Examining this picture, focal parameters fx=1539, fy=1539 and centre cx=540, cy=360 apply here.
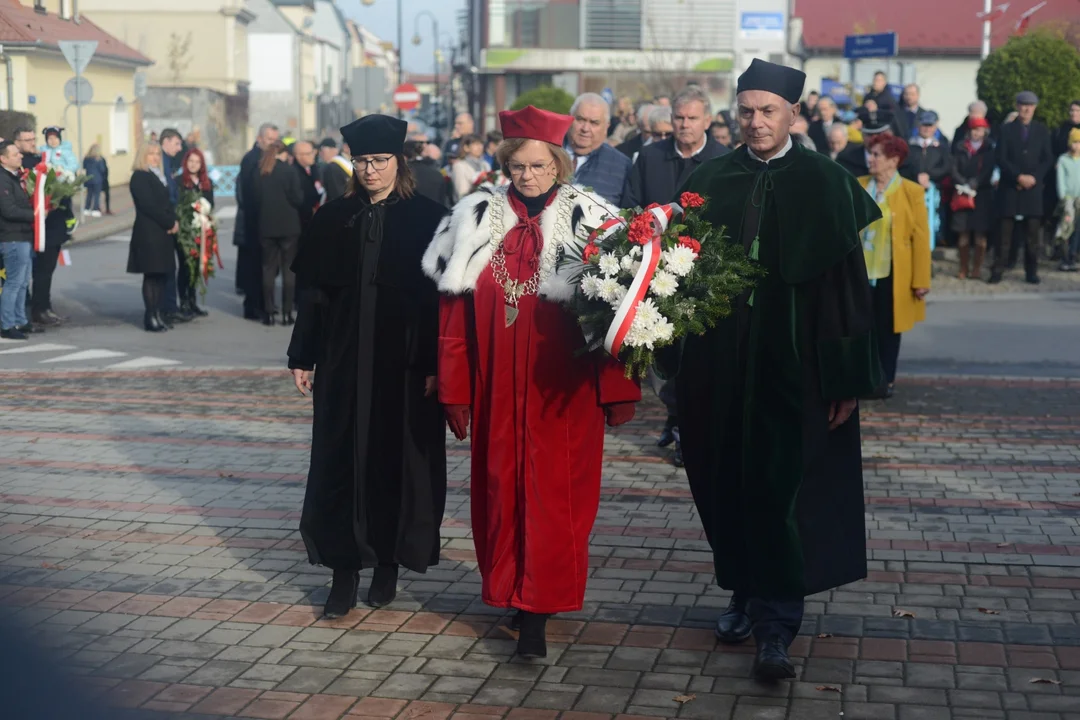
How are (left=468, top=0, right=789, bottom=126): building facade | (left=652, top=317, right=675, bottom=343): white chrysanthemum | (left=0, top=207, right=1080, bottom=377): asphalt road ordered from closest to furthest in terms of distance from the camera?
(left=652, top=317, right=675, bottom=343): white chrysanthemum → (left=0, top=207, right=1080, bottom=377): asphalt road → (left=468, top=0, right=789, bottom=126): building facade

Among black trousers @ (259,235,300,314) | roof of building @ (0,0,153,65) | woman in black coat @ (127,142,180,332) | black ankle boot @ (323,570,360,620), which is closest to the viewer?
black ankle boot @ (323,570,360,620)

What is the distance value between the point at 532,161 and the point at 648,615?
190 centimetres

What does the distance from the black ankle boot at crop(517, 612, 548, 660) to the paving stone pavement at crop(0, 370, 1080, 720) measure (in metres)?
0.09

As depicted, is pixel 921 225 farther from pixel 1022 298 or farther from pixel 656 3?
pixel 656 3

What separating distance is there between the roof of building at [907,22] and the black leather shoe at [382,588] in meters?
47.2

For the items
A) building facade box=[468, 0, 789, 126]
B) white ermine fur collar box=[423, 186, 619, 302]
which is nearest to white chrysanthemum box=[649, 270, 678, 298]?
white ermine fur collar box=[423, 186, 619, 302]

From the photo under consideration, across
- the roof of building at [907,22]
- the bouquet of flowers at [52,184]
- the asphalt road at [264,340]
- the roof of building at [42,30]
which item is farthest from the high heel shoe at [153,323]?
the roof of building at [907,22]

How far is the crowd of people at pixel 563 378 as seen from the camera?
18.2 ft

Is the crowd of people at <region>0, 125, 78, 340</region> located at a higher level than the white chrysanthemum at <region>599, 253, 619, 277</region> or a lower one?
lower

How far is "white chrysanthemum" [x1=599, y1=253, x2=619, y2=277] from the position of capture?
5277mm

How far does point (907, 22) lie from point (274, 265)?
A: 1594 inches

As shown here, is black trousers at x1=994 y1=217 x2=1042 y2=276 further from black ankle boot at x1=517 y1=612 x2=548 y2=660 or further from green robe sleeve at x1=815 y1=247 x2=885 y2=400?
black ankle boot at x1=517 y1=612 x2=548 y2=660

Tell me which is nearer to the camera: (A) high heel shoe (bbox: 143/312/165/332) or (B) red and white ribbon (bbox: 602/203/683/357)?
(B) red and white ribbon (bbox: 602/203/683/357)

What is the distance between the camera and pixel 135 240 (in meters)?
15.8
